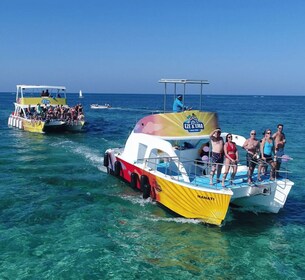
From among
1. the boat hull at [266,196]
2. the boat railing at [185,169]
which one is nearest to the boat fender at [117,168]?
the boat railing at [185,169]

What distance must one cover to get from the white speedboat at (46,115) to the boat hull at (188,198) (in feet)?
68.7

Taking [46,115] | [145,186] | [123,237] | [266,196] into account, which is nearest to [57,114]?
[46,115]

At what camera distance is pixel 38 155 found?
24.1 m

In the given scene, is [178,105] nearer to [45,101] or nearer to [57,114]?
[57,114]

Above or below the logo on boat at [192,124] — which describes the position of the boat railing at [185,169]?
below

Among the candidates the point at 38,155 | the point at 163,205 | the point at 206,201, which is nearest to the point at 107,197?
the point at 163,205

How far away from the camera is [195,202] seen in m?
12.1

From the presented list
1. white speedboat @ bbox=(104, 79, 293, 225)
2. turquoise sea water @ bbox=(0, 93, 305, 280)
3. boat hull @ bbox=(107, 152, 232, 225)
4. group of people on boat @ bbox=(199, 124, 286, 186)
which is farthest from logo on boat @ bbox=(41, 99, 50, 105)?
group of people on boat @ bbox=(199, 124, 286, 186)

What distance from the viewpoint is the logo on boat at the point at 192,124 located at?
47.4ft

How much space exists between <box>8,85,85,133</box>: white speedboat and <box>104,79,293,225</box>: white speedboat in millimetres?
17886

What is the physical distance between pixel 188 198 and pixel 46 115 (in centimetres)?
2573

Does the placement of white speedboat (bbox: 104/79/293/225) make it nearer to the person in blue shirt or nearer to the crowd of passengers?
the person in blue shirt

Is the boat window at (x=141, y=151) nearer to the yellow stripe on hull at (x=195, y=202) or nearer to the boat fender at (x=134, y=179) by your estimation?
the boat fender at (x=134, y=179)

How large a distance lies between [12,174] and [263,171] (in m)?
12.3
